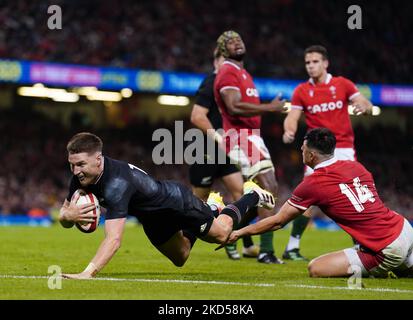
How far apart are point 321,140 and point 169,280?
184 centimetres

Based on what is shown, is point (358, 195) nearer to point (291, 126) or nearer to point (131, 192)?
point (131, 192)

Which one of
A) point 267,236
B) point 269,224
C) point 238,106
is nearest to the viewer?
point 269,224

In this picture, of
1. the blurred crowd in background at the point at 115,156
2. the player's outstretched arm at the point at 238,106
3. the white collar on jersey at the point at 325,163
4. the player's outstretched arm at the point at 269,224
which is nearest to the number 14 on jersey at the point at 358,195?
the white collar on jersey at the point at 325,163

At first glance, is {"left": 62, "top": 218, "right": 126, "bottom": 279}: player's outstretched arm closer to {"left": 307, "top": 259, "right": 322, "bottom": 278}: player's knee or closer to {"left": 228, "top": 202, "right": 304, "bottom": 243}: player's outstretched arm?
{"left": 228, "top": 202, "right": 304, "bottom": 243}: player's outstretched arm

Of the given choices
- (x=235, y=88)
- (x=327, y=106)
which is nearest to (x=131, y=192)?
(x=235, y=88)

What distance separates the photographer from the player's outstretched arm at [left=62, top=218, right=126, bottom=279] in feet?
22.7

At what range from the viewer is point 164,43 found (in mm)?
29078

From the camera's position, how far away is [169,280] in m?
7.50

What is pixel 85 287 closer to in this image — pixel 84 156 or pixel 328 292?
pixel 84 156

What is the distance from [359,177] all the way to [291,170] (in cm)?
2397

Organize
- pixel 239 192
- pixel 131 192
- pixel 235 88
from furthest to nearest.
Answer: pixel 239 192, pixel 235 88, pixel 131 192

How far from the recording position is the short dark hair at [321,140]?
772 centimetres

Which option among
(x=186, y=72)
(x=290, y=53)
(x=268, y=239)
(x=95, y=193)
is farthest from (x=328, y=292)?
(x=290, y=53)

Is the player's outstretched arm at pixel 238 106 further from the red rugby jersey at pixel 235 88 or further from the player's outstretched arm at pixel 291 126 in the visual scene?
the player's outstretched arm at pixel 291 126
